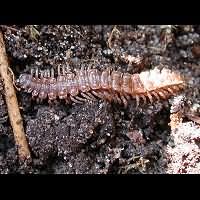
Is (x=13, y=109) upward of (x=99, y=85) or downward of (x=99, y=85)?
downward

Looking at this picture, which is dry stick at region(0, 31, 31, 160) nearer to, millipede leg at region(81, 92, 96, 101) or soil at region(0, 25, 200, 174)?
soil at region(0, 25, 200, 174)

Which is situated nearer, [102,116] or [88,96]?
[102,116]

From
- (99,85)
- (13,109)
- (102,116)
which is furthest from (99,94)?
(13,109)

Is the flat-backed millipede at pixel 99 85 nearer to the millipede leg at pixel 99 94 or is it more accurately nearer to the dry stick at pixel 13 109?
the millipede leg at pixel 99 94

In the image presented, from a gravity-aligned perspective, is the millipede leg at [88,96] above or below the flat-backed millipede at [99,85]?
below

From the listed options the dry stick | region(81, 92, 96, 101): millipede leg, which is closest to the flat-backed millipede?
region(81, 92, 96, 101): millipede leg

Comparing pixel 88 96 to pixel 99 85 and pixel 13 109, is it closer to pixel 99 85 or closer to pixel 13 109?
pixel 99 85

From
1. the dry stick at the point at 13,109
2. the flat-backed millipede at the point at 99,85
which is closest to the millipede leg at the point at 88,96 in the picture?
the flat-backed millipede at the point at 99,85
